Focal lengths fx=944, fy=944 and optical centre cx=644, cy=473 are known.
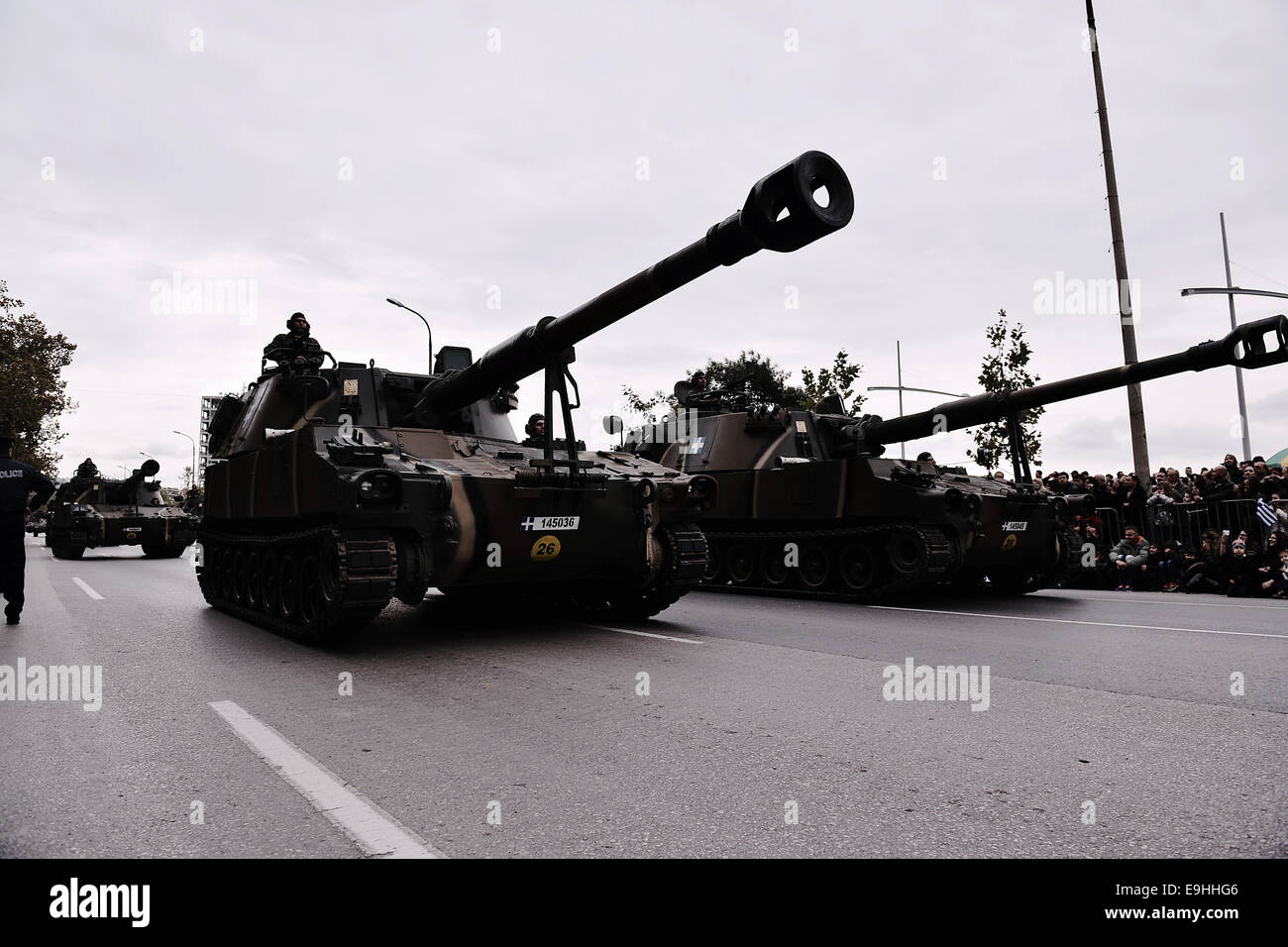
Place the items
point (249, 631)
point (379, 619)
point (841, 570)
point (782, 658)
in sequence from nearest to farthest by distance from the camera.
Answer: point (782, 658), point (249, 631), point (379, 619), point (841, 570)

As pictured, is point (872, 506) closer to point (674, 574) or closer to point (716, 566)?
point (716, 566)

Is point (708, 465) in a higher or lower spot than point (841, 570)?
higher

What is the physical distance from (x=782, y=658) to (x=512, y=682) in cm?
200

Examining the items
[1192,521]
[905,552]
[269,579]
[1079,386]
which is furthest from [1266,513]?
[269,579]

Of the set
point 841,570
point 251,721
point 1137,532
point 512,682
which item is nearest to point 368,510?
point 512,682

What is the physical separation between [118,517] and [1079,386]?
860 inches

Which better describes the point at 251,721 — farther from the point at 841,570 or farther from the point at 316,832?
the point at 841,570

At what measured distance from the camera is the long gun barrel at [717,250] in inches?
214

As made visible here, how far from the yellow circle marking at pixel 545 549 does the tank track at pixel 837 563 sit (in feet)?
15.4

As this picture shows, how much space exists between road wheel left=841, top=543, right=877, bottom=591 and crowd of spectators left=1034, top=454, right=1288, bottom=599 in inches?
110

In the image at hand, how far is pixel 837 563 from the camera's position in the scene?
11945 millimetres

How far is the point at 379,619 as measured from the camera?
9117 millimetres

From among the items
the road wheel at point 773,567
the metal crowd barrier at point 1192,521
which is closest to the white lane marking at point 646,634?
the road wheel at point 773,567

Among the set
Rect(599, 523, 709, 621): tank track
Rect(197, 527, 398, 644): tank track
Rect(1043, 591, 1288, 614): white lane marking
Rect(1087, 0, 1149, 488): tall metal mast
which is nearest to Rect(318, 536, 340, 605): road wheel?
Rect(197, 527, 398, 644): tank track
